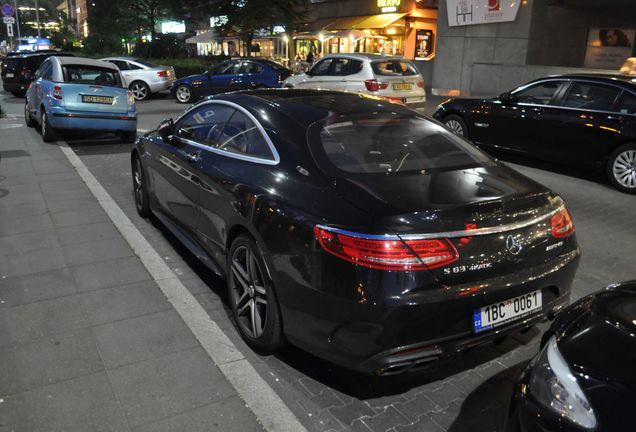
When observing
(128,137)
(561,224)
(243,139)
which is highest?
(243,139)

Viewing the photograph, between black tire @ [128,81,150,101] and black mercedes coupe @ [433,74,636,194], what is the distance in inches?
541

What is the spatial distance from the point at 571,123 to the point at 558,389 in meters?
7.54

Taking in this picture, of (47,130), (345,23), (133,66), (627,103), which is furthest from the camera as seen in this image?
(345,23)

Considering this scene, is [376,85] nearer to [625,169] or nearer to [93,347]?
[625,169]

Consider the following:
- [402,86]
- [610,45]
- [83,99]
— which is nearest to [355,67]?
[402,86]

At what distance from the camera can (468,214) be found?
291cm

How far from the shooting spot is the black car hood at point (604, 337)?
174 centimetres

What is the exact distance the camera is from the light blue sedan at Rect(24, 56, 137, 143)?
10.3 m

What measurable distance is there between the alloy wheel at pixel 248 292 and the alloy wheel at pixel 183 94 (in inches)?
656

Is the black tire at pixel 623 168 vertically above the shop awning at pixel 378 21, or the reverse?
the shop awning at pixel 378 21

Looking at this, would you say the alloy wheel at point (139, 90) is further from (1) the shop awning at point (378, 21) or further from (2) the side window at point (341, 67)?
(1) the shop awning at point (378, 21)

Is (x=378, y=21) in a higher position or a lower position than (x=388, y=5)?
lower

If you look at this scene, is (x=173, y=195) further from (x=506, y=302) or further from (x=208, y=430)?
(x=506, y=302)

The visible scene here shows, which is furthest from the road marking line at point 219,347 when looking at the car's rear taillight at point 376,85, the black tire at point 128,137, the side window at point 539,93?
the car's rear taillight at point 376,85
